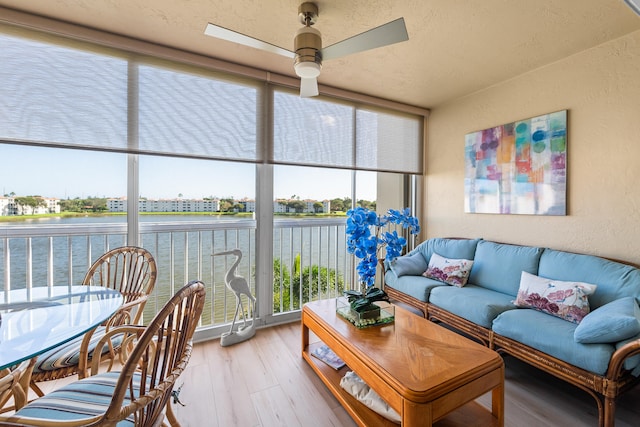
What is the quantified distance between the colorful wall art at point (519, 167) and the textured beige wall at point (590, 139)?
2.9 inches

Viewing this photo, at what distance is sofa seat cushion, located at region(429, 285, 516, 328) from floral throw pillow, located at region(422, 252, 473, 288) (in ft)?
0.31

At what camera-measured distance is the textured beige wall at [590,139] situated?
2088mm

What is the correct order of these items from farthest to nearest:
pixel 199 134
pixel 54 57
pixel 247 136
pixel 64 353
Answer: pixel 247 136
pixel 199 134
pixel 54 57
pixel 64 353

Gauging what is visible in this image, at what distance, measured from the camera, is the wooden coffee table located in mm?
1191

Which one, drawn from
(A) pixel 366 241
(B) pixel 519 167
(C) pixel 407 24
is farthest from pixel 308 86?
(B) pixel 519 167

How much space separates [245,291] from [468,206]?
103 inches

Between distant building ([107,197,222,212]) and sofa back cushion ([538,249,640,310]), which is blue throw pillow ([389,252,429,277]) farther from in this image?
distant building ([107,197,222,212])

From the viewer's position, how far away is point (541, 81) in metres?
2.57

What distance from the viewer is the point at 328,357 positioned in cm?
204

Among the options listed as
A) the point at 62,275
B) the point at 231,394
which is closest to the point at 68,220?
the point at 62,275

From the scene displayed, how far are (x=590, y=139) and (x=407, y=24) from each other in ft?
5.91

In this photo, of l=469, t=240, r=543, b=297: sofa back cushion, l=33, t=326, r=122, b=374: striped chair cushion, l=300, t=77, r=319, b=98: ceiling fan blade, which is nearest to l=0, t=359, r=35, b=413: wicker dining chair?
l=33, t=326, r=122, b=374: striped chair cushion

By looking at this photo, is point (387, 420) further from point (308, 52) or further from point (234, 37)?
point (234, 37)

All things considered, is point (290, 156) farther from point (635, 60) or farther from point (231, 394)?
point (635, 60)
